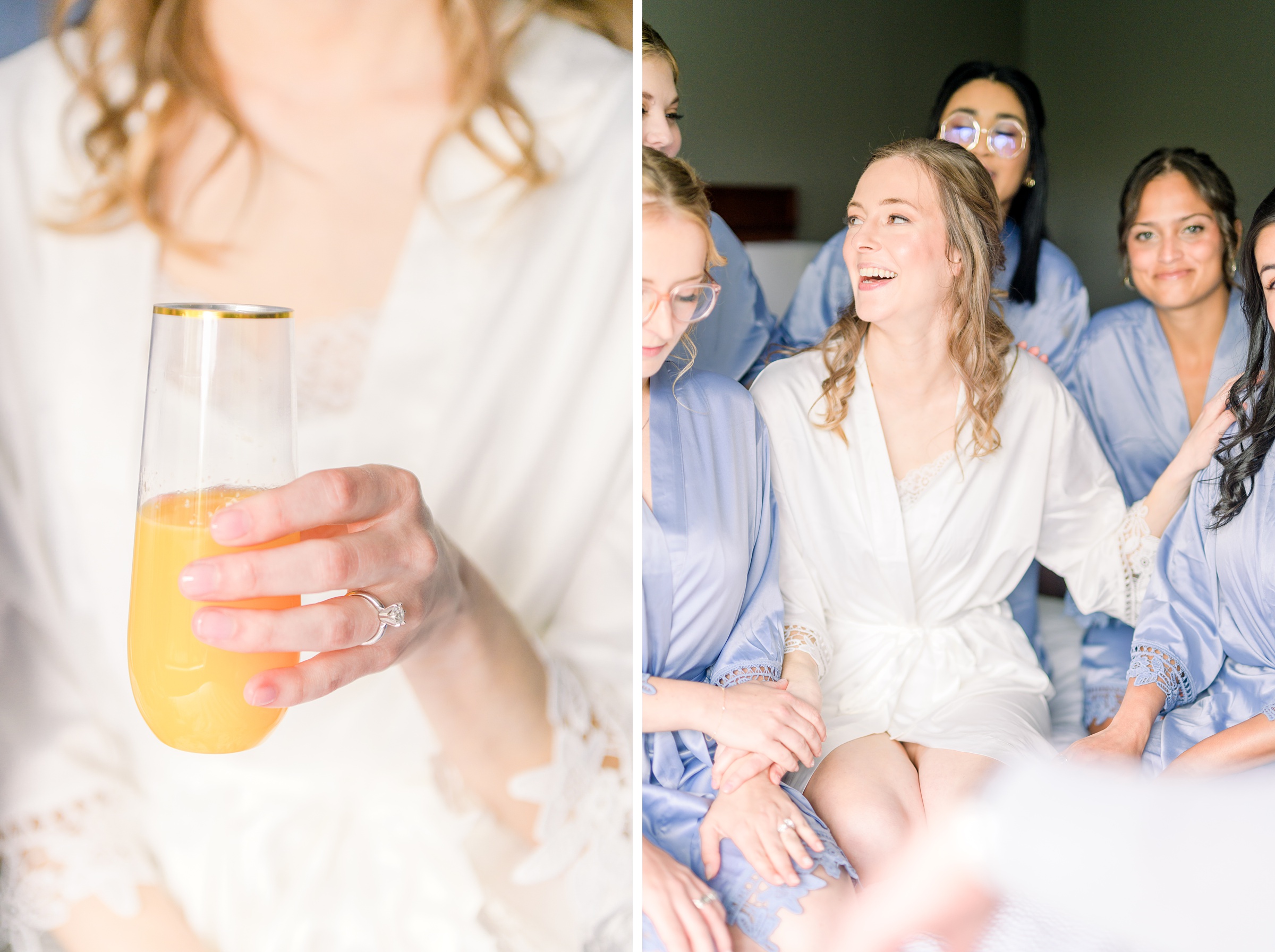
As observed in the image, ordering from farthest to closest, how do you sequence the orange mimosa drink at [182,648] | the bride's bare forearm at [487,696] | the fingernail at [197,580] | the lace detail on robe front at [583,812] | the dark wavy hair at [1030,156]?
the lace detail on robe front at [583,812] → the bride's bare forearm at [487,696] → the dark wavy hair at [1030,156] → the orange mimosa drink at [182,648] → the fingernail at [197,580]

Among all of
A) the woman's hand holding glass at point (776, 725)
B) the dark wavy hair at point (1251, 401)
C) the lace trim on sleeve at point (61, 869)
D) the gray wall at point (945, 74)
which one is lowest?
the lace trim on sleeve at point (61, 869)

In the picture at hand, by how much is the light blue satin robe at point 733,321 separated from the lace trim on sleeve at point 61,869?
1.00 meters

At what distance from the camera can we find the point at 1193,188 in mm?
966

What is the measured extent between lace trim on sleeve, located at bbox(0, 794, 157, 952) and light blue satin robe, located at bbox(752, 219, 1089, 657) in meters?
1.11

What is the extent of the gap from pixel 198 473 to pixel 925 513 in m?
0.74

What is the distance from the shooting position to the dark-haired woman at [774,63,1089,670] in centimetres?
100

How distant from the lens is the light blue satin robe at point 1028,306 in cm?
100

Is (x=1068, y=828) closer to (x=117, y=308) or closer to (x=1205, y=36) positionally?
(x=1205, y=36)

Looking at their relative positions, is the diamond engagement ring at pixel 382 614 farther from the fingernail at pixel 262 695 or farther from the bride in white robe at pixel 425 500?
the bride in white robe at pixel 425 500

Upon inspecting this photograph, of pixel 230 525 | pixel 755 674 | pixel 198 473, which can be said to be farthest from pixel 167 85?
pixel 755 674

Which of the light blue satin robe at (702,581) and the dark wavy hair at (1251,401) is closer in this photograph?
the dark wavy hair at (1251,401)

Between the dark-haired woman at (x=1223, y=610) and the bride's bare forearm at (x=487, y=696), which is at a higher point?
the dark-haired woman at (x=1223, y=610)

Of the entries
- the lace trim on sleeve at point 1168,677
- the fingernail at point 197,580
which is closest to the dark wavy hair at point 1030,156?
the lace trim on sleeve at point 1168,677

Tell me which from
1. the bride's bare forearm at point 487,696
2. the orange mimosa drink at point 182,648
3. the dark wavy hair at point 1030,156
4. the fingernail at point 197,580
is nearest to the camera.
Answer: the fingernail at point 197,580
